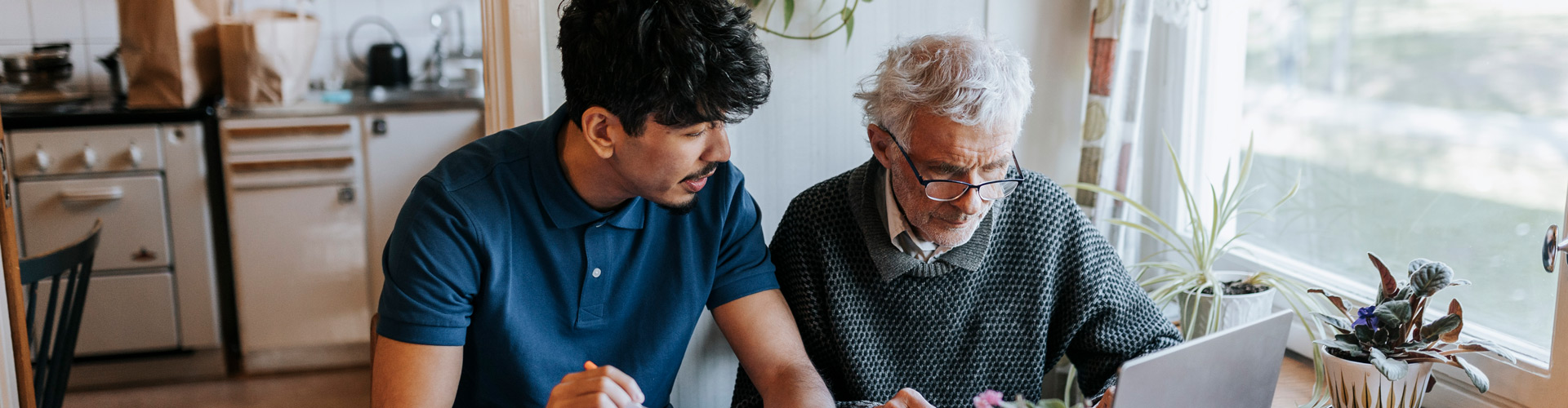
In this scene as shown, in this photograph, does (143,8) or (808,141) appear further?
(143,8)

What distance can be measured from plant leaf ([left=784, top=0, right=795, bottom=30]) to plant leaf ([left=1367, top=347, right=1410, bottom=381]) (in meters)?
0.96

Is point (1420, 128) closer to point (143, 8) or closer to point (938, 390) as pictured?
point (938, 390)

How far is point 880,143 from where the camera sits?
4.43ft

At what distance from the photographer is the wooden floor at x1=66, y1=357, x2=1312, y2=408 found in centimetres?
295

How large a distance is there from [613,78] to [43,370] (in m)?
1.43

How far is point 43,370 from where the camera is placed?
1.83 metres

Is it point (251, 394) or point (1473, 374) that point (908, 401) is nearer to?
point (1473, 374)

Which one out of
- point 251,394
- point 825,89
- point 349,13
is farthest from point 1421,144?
point 349,13

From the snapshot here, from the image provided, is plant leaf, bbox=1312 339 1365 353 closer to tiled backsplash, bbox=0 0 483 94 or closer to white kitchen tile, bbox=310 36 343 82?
tiled backsplash, bbox=0 0 483 94

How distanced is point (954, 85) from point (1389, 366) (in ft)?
1.92

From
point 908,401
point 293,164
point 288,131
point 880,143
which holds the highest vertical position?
point 880,143

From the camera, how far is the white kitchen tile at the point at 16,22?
131 inches

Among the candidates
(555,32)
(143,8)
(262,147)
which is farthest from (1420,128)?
(143,8)

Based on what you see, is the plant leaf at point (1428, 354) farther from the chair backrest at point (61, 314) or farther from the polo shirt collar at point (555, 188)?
the chair backrest at point (61, 314)
